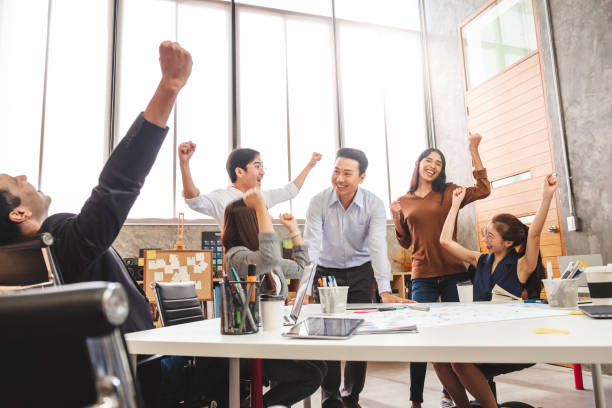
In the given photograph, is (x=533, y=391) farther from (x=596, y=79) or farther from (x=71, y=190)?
(x=71, y=190)

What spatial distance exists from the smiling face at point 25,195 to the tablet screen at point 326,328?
0.77 m

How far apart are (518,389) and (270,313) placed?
2.48 meters

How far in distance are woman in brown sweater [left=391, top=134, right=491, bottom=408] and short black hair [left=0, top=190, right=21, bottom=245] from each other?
1.87 meters

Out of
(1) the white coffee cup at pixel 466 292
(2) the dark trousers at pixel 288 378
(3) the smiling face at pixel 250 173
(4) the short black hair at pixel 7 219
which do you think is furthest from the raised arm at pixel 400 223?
(4) the short black hair at pixel 7 219

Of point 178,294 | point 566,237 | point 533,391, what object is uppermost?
point 566,237

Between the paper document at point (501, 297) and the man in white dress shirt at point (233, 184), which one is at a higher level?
the man in white dress shirt at point (233, 184)

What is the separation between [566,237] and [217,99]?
12.4 ft

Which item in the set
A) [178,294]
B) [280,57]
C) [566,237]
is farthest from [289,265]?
[280,57]

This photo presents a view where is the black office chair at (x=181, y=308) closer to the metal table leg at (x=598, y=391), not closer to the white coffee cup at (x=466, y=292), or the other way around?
the metal table leg at (x=598, y=391)

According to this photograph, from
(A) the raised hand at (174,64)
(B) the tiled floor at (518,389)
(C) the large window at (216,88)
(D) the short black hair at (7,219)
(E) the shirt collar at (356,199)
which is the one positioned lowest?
(B) the tiled floor at (518,389)

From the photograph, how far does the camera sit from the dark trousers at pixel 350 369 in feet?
6.25

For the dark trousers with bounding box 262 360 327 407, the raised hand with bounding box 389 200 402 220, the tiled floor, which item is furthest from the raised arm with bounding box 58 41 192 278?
the tiled floor

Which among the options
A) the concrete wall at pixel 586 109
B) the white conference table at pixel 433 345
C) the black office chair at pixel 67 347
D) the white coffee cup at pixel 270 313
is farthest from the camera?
the concrete wall at pixel 586 109

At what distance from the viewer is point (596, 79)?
330cm
